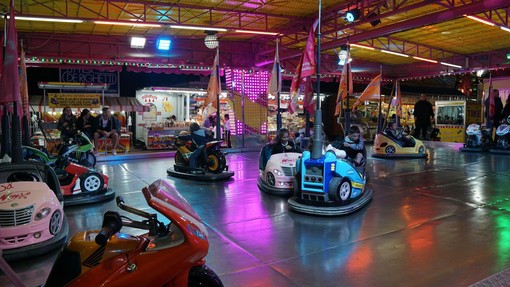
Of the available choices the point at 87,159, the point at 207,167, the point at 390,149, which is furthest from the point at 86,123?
the point at 390,149

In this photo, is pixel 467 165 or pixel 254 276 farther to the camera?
pixel 467 165

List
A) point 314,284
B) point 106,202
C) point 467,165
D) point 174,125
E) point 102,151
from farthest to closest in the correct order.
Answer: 1. point 174,125
2. point 102,151
3. point 467,165
4. point 106,202
5. point 314,284

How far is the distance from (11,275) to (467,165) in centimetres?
1015

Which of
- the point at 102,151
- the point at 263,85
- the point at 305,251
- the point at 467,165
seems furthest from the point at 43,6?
the point at 467,165

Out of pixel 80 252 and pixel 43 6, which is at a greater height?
pixel 43 6

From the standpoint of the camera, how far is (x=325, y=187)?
207 inches

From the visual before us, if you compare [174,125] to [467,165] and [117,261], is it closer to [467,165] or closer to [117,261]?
[467,165]

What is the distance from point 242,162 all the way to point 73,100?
5404mm

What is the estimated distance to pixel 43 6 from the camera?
10.1m

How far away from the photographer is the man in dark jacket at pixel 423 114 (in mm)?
16156

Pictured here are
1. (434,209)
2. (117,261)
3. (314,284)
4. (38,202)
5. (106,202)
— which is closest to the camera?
(117,261)

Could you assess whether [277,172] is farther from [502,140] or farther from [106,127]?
[502,140]

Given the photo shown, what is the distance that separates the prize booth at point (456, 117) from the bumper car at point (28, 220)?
58.9 ft

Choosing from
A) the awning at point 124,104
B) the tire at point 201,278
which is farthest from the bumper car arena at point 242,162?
the awning at point 124,104
